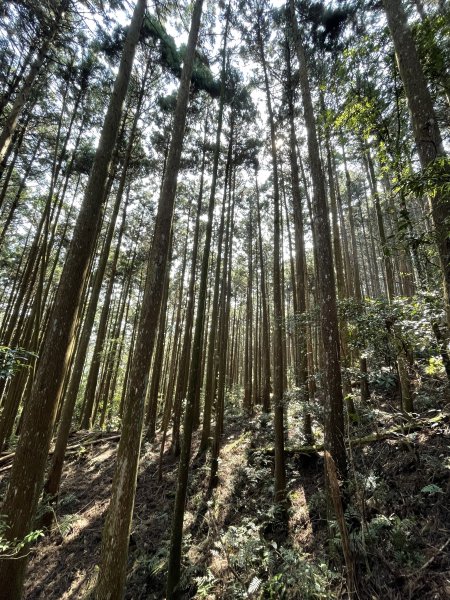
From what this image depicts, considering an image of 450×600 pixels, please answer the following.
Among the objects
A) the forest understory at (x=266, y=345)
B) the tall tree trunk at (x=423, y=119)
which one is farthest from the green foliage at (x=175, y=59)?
the tall tree trunk at (x=423, y=119)

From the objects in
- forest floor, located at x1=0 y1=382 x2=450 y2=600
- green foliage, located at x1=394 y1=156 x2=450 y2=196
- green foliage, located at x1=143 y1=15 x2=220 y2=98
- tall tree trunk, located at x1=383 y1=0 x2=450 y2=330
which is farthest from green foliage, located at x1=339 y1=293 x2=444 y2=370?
green foliage, located at x1=143 y1=15 x2=220 y2=98

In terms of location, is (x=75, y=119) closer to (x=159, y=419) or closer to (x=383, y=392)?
(x=383, y=392)

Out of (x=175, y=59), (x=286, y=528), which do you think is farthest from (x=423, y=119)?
(x=175, y=59)

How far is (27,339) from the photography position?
892cm

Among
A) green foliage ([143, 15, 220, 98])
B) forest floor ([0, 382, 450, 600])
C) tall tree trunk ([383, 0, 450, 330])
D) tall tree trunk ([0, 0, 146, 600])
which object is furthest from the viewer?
green foliage ([143, 15, 220, 98])

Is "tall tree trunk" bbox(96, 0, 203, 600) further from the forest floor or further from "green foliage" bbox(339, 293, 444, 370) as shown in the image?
"green foliage" bbox(339, 293, 444, 370)

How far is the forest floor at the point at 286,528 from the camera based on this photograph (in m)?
3.50

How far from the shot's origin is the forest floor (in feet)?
11.5

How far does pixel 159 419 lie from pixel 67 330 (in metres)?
14.0

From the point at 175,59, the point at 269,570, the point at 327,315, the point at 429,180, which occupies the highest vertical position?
the point at 175,59

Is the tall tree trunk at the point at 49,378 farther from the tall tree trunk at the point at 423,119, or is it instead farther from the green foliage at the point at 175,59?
the tall tree trunk at the point at 423,119

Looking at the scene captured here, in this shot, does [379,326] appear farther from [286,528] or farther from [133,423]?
[133,423]

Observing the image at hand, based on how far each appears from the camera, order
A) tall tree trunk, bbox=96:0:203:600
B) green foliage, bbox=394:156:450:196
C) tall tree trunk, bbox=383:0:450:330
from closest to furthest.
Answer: green foliage, bbox=394:156:450:196, tall tree trunk, bbox=383:0:450:330, tall tree trunk, bbox=96:0:203:600

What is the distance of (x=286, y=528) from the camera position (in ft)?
17.4
